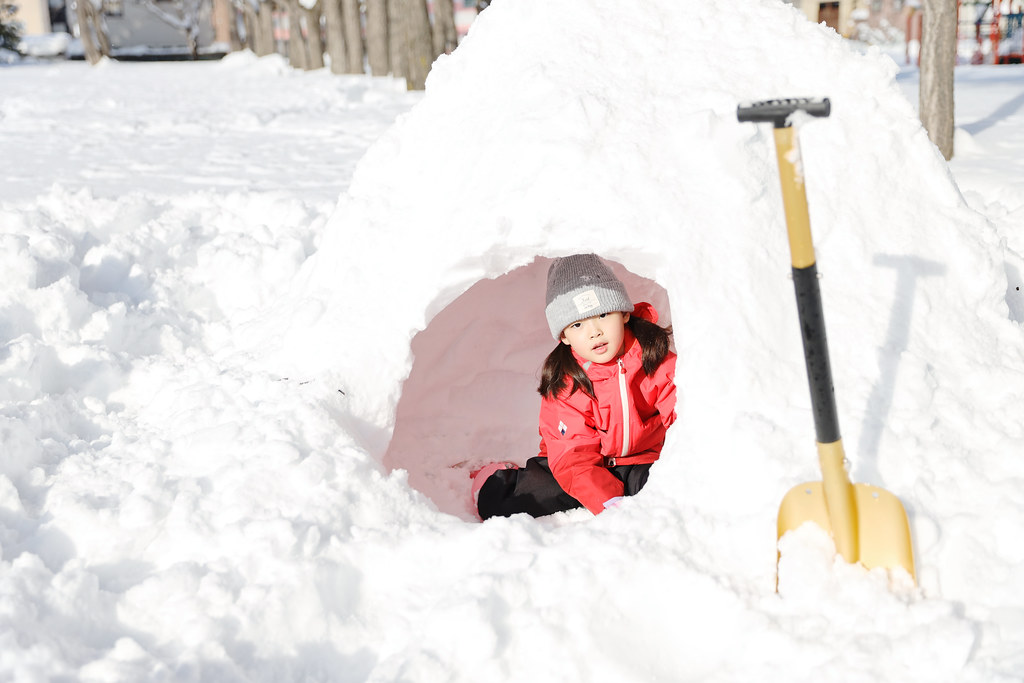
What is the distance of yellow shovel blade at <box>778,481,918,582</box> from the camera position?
1.94 metres

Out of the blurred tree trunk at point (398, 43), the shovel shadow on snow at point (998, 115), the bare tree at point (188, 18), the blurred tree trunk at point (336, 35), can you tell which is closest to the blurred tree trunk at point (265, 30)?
the blurred tree trunk at point (336, 35)

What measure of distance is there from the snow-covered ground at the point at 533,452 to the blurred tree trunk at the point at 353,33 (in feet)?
48.1

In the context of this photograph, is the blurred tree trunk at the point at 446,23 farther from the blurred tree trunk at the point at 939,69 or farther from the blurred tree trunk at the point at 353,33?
the blurred tree trunk at the point at 939,69

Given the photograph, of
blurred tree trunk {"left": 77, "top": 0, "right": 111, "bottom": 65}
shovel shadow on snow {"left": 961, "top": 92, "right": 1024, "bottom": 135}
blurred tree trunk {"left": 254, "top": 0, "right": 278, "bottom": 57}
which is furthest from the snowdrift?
blurred tree trunk {"left": 77, "top": 0, "right": 111, "bottom": 65}

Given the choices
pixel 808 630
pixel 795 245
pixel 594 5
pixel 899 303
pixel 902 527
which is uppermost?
pixel 594 5

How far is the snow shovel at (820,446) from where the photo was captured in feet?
5.16

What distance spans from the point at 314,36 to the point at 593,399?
1903 centimetres

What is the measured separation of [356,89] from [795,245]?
1330 cm

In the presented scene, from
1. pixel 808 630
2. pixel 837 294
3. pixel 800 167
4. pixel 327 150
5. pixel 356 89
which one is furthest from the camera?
pixel 356 89

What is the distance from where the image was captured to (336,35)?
58.1 feet

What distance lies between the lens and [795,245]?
1652mm

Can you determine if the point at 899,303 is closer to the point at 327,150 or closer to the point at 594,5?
the point at 594,5

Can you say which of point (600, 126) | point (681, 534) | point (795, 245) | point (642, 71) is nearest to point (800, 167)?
point (795, 245)

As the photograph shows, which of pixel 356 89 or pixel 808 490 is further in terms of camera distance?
pixel 356 89
